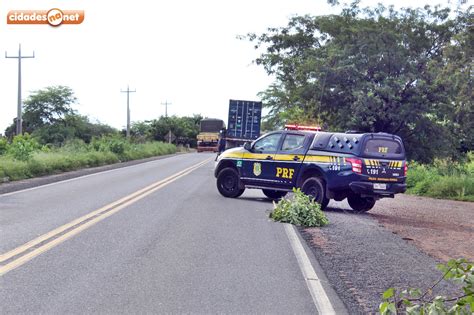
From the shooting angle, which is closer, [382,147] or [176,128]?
[382,147]

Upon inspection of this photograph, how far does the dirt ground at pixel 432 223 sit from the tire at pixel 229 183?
11.4 feet

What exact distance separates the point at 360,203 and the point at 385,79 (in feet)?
46.9

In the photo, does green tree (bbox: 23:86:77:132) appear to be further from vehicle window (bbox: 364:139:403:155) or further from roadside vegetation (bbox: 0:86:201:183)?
vehicle window (bbox: 364:139:403:155)

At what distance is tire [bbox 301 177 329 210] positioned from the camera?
14398 millimetres

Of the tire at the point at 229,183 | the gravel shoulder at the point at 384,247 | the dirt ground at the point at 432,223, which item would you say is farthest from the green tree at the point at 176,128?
the gravel shoulder at the point at 384,247

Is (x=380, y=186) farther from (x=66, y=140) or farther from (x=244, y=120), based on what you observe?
(x=66, y=140)

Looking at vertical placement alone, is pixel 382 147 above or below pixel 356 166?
above

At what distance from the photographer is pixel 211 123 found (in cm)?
6512

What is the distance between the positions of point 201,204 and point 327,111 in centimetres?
1783

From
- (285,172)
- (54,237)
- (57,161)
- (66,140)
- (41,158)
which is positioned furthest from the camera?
(66,140)

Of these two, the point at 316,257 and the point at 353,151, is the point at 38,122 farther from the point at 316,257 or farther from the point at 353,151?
the point at 316,257

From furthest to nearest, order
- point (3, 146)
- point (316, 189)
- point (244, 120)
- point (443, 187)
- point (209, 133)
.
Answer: point (209, 133)
point (244, 120)
point (3, 146)
point (443, 187)
point (316, 189)

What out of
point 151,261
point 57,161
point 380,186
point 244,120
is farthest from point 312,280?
point 244,120

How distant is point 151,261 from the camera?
785cm
